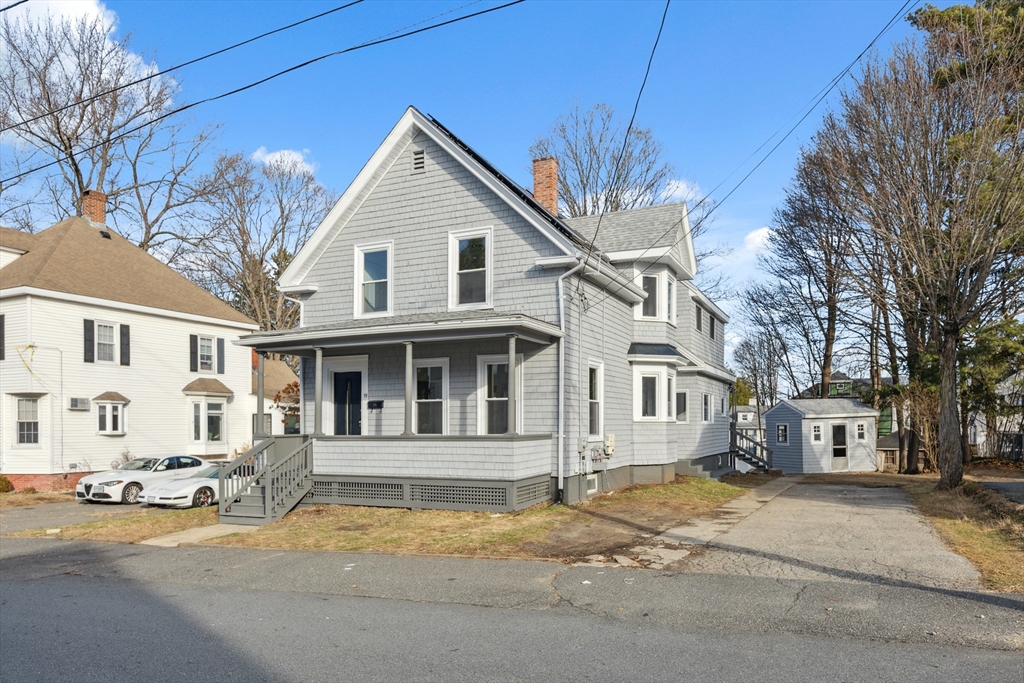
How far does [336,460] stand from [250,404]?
Answer: 1799cm

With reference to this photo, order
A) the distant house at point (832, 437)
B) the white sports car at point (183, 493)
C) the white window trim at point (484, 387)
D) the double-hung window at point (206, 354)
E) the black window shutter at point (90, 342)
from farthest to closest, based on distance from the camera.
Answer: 1. the distant house at point (832, 437)
2. the double-hung window at point (206, 354)
3. the black window shutter at point (90, 342)
4. the white sports car at point (183, 493)
5. the white window trim at point (484, 387)

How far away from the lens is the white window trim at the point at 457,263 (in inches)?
688

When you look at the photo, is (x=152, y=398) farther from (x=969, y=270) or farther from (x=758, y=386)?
(x=758, y=386)

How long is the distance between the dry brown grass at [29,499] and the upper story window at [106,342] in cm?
477

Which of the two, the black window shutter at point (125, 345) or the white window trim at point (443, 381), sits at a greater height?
the black window shutter at point (125, 345)

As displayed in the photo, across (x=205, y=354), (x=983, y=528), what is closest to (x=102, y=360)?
(x=205, y=354)

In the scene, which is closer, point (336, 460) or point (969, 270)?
point (336, 460)

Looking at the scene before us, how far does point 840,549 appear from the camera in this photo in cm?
1116

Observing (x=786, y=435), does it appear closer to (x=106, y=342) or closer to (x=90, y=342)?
(x=106, y=342)

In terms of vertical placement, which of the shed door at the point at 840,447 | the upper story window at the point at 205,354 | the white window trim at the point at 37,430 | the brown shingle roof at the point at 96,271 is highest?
the brown shingle roof at the point at 96,271

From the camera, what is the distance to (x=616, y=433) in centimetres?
1959

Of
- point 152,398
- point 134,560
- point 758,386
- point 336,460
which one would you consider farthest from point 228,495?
point 758,386

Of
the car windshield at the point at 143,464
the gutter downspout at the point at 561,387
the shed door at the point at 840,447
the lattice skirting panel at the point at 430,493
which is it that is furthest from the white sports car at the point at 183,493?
the shed door at the point at 840,447

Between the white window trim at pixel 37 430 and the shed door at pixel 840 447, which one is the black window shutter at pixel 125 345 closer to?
the white window trim at pixel 37 430
